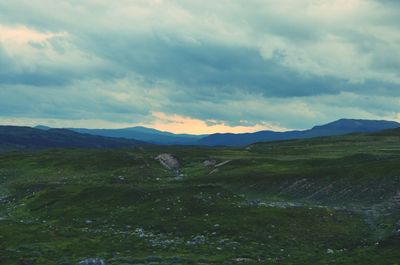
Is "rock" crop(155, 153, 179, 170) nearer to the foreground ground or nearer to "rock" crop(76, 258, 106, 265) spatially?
the foreground ground

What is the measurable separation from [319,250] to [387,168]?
1290 inches

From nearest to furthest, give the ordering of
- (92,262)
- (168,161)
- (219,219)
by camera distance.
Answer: (92,262)
(219,219)
(168,161)

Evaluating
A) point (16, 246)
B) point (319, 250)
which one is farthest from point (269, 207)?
point (16, 246)

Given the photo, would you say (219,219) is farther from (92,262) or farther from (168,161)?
(168,161)

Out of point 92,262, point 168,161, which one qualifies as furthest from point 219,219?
point 168,161

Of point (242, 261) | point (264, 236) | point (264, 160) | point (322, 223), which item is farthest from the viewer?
point (264, 160)

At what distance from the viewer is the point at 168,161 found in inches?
4690

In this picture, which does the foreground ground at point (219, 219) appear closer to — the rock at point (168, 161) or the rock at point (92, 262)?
the rock at point (92, 262)

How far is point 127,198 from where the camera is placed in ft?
221

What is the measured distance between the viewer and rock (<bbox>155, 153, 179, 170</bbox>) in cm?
11423

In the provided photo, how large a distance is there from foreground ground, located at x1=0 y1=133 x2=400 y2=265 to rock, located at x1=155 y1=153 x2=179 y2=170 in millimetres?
20597

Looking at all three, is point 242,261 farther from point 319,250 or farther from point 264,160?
point 264,160

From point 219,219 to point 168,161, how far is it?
66472 mm

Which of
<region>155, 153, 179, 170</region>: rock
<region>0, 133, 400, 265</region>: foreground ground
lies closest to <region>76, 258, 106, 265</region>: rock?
<region>0, 133, 400, 265</region>: foreground ground
